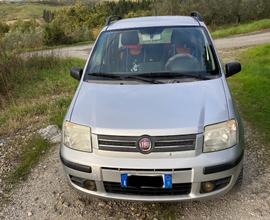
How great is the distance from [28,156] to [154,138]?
2.49m

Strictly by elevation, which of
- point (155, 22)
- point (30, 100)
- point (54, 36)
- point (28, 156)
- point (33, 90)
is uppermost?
point (155, 22)

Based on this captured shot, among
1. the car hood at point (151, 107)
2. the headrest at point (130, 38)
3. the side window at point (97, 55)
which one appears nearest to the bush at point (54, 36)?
the side window at point (97, 55)

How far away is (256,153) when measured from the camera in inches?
180

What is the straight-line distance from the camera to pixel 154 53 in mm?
4316

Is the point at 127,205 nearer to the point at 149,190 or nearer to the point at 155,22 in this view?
the point at 149,190

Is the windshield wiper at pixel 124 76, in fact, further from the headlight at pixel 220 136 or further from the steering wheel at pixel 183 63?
the headlight at pixel 220 136

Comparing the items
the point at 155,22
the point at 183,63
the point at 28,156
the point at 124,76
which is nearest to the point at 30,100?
the point at 28,156

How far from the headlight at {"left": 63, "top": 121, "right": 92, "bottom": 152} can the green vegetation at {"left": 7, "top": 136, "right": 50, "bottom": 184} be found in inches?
52.5

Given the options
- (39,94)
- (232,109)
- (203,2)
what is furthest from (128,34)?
(203,2)

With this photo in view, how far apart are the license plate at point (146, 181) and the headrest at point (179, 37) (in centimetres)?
201

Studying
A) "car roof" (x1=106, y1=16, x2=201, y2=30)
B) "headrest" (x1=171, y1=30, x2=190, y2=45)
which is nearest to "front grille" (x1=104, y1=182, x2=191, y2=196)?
"headrest" (x1=171, y1=30, x2=190, y2=45)

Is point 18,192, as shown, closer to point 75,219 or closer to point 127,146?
point 75,219

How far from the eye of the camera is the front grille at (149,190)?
3002mm

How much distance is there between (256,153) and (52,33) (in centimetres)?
2779
